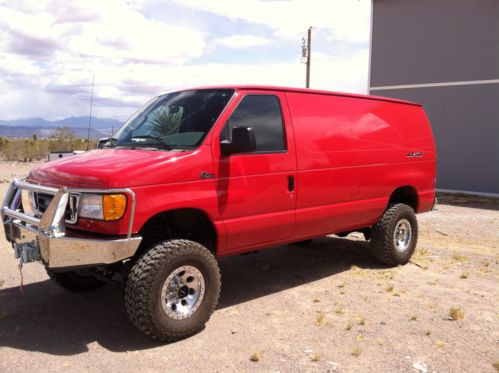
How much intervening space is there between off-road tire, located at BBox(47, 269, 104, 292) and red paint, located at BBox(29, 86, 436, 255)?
47.9 inches

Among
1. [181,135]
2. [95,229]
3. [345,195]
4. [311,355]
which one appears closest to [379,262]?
[345,195]

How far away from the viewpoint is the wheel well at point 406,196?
22.7 ft

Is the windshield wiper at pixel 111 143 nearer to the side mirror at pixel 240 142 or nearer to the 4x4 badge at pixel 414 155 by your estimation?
the side mirror at pixel 240 142

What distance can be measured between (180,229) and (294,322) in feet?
4.55

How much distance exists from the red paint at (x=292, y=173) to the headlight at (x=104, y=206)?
7cm

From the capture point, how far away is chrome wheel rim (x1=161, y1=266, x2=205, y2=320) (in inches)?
165

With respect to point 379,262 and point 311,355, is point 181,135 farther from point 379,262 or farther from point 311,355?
point 379,262

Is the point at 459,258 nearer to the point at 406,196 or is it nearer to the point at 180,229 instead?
the point at 406,196

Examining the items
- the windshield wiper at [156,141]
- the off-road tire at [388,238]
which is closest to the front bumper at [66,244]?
the windshield wiper at [156,141]

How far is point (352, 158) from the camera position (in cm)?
580

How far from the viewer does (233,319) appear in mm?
4742

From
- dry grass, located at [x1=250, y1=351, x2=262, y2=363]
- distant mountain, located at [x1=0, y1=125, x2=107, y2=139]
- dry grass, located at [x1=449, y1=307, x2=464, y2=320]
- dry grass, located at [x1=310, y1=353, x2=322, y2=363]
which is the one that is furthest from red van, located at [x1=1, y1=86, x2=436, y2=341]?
dry grass, located at [x1=449, y1=307, x2=464, y2=320]

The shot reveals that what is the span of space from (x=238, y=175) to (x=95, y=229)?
1.37 meters

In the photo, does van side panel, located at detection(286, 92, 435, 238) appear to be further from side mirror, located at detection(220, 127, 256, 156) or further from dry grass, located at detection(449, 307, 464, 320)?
dry grass, located at detection(449, 307, 464, 320)
